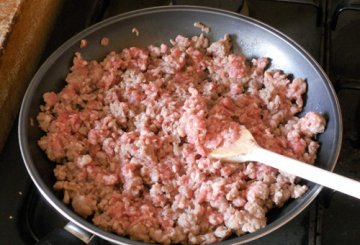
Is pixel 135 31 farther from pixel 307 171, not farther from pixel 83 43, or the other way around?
pixel 307 171

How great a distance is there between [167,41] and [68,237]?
52 cm

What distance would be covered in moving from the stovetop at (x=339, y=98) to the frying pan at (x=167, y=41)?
9 cm

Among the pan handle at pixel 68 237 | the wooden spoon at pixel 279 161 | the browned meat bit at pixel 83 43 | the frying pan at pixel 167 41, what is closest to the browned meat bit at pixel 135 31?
the frying pan at pixel 167 41

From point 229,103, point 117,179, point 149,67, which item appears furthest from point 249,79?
point 117,179

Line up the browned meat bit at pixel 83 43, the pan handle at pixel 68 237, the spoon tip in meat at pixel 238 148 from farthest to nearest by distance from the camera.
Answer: the browned meat bit at pixel 83 43 < the spoon tip in meat at pixel 238 148 < the pan handle at pixel 68 237

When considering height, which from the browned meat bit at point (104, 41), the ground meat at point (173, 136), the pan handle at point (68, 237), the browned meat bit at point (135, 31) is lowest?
the pan handle at point (68, 237)

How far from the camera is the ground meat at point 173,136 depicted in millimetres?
888

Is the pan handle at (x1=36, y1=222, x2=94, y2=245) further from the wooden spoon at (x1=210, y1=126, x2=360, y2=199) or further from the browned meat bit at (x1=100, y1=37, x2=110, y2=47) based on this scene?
the browned meat bit at (x1=100, y1=37, x2=110, y2=47)

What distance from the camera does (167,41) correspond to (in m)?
1.16

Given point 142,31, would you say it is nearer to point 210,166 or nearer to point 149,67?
point 149,67

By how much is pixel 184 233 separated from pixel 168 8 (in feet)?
1.68

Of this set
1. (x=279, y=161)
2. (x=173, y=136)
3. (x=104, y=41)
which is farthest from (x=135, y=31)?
(x=279, y=161)

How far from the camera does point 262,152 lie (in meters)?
0.91

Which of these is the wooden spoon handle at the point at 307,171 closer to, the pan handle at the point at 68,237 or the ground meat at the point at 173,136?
the ground meat at the point at 173,136
